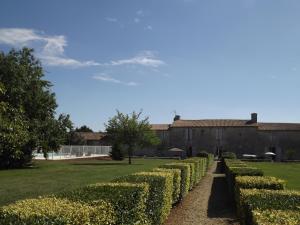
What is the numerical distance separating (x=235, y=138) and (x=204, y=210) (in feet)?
204

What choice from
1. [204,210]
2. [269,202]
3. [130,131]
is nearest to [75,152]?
[130,131]

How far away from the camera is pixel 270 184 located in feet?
33.3

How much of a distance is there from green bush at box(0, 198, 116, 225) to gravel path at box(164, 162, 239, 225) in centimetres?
592

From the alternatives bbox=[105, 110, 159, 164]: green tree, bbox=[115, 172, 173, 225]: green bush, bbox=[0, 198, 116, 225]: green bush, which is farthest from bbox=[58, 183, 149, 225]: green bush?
bbox=[105, 110, 159, 164]: green tree

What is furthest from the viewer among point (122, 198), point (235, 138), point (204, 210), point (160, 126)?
point (160, 126)

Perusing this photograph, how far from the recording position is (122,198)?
6312mm

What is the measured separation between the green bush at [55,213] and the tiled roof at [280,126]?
7126 centimetres

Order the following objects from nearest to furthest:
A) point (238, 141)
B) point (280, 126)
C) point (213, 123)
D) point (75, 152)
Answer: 1. point (75, 152)
2. point (238, 141)
3. point (280, 126)
4. point (213, 123)

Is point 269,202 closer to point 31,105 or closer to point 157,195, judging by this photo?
point 157,195

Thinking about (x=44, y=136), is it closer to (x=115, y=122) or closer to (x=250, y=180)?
(x=115, y=122)

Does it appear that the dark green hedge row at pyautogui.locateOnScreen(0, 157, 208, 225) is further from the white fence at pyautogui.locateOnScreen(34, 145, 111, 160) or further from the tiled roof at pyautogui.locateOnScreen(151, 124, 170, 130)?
the tiled roof at pyautogui.locateOnScreen(151, 124, 170, 130)

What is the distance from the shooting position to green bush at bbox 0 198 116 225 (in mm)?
4135

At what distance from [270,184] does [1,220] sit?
7401 millimetres

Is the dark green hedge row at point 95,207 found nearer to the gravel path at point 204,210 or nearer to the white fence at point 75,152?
the gravel path at point 204,210
